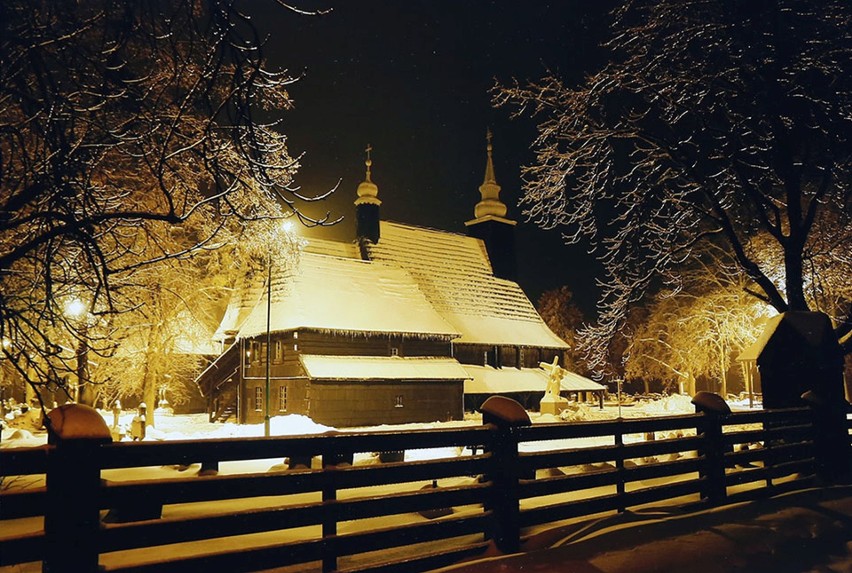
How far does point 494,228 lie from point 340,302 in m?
21.7

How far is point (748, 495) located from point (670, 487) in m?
1.81

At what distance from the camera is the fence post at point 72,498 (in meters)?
3.97

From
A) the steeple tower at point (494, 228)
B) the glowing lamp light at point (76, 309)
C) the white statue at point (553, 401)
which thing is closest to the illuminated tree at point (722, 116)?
the glowing lamp light at point (76, 309)

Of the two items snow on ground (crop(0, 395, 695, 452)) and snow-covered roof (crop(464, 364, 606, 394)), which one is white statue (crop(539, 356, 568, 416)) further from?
snow-covered roof (crop(464, 364, 606, 394))

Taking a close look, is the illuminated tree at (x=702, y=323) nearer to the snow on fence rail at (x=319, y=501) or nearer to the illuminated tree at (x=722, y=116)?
the illuminated tree at (x=722, y=116)

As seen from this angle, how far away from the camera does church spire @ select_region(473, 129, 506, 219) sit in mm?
53625

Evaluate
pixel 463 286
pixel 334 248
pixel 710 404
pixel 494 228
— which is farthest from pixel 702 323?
pixel 710 404

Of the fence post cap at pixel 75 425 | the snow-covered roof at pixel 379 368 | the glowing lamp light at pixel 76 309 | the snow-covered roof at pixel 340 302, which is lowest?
the fence post cap at pixel 75 425

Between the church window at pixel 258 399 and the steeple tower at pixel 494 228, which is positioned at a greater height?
the steeple tower at pixel 494 228

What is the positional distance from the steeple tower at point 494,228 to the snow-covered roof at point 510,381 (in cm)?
1012

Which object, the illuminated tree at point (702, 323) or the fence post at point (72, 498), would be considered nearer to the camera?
the fence post at point (72, 498)

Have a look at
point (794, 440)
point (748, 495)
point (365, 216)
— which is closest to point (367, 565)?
point (748, 495)

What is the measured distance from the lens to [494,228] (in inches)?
2064

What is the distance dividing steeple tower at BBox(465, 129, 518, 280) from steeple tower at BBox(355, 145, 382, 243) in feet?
40.1
